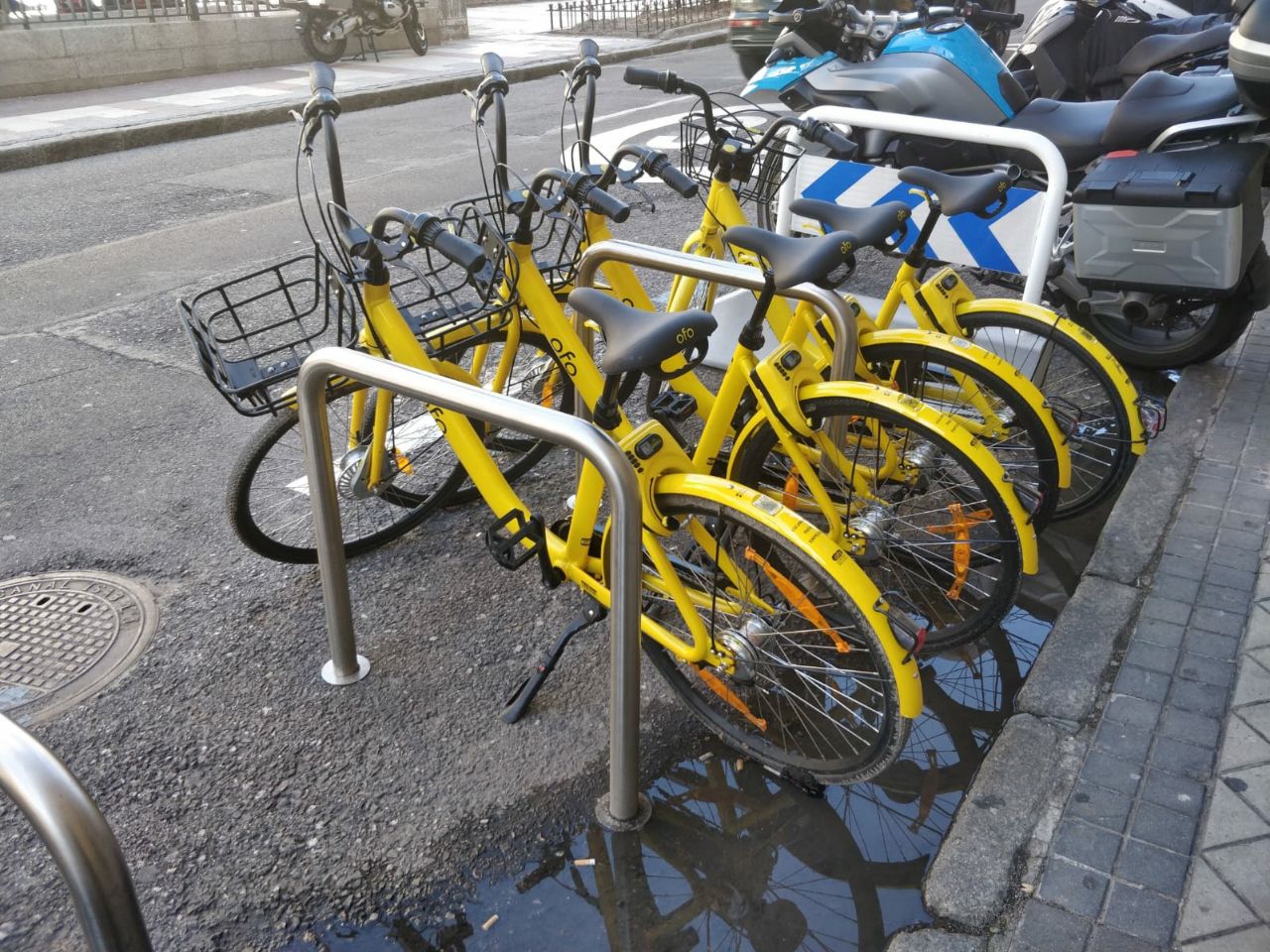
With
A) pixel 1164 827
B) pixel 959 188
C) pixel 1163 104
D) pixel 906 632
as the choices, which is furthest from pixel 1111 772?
pixel 1163 104

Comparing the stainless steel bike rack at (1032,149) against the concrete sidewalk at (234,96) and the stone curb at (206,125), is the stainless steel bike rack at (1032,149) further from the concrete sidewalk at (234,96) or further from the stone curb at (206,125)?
the concrete sidewalk at (234,96)

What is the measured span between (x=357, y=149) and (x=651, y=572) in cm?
872

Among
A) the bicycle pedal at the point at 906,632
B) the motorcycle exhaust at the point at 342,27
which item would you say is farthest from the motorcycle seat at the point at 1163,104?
the motorcycle exhaust at the point at 342,27

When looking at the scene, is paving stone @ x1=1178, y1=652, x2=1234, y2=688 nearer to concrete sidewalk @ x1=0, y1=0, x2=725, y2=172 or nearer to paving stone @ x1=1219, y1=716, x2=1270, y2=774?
paving stone @ x1=1219, y1=716, x2=1270, y2=774

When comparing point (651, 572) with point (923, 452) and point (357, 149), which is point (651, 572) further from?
point (357, 149)

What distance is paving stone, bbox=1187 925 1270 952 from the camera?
7.36 feet

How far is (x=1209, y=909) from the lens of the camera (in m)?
2.33

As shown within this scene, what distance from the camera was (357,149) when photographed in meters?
10.4

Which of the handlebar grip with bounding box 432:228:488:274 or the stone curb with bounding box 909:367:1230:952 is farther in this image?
the handlebar grip with bounding box 432:228:488:274

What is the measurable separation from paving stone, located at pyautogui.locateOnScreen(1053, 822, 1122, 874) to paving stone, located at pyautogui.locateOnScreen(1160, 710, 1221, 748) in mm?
454

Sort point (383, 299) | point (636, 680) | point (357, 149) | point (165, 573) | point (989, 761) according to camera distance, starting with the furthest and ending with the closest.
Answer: point (357, 149) → point (165, 573) → point (383, 299) → point (989, 761) → point (636, 680)

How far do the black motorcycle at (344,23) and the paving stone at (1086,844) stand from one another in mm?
15667

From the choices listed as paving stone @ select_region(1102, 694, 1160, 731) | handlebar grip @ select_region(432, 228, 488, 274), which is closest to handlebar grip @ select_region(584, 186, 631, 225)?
handlebar grip @ select_region(432, 228, 488, 274)

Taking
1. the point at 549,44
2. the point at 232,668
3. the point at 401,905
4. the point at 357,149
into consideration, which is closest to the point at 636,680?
the point at 401,905
